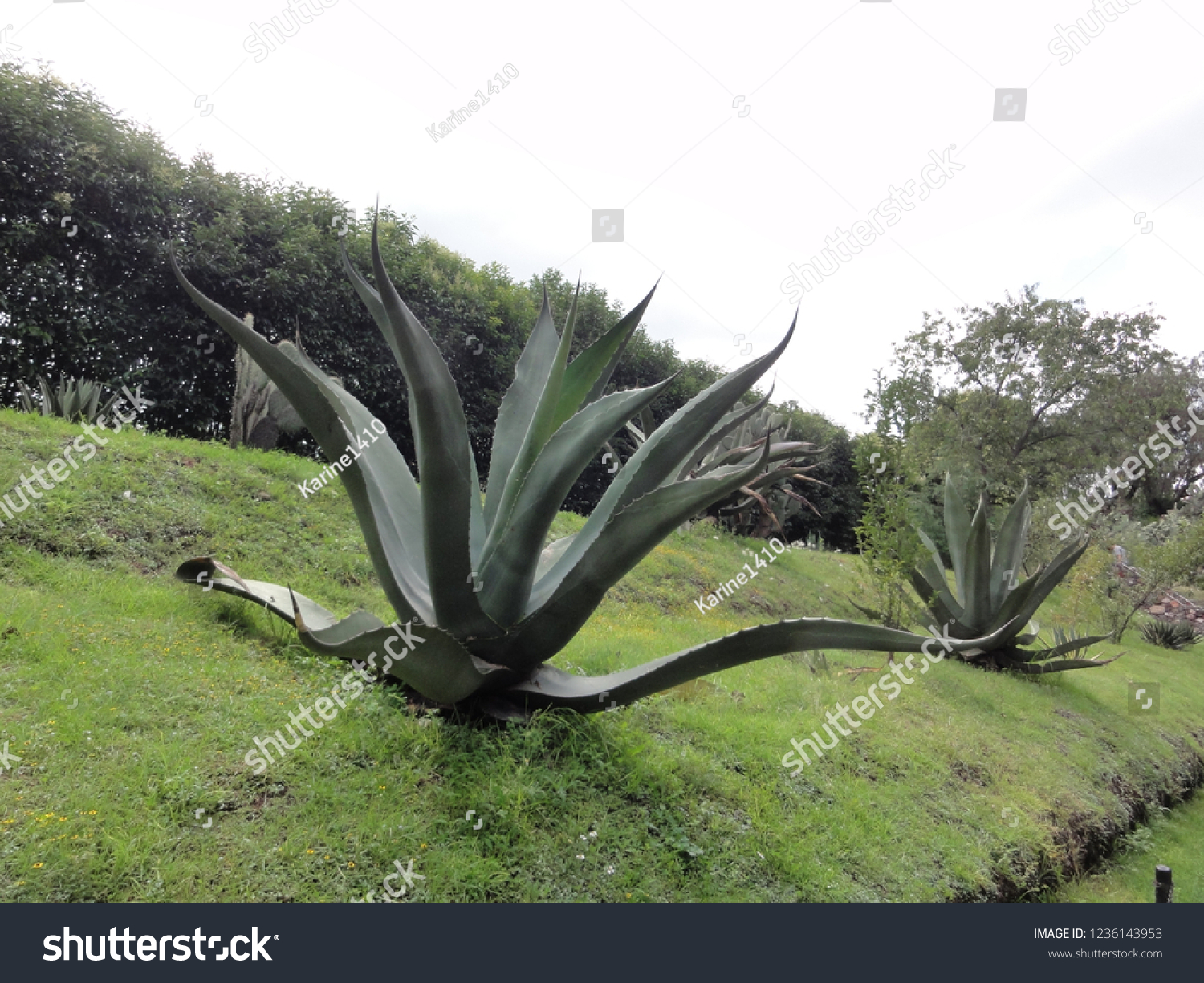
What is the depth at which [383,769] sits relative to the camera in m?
2.04

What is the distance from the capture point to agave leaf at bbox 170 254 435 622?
6.19 ft

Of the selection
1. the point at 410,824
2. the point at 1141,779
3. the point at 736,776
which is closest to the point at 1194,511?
the point at 1141,779

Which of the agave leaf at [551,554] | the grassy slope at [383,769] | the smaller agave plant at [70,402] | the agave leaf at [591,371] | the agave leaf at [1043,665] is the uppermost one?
the agave leaf at [591,371]

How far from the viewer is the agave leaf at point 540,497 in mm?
2025

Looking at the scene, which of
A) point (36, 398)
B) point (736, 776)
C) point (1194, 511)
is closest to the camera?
point (736, 776)

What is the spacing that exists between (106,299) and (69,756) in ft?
22.2

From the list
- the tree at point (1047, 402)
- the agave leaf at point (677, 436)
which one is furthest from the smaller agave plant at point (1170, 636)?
the agave leaf at point (677, 436)

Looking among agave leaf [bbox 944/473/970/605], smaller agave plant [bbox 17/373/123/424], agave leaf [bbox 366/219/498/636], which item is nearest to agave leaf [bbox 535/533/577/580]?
agave leaf [bbox 366/219/498/636]

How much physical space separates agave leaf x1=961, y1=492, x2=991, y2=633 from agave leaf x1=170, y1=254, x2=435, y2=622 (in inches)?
193

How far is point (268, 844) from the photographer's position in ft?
5.57

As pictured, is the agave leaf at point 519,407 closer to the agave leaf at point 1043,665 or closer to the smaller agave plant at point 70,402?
the smaller agave plant at point 70,402

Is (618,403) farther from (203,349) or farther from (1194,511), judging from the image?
(1194,511)

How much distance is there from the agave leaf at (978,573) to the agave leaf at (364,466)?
4.89 metres
